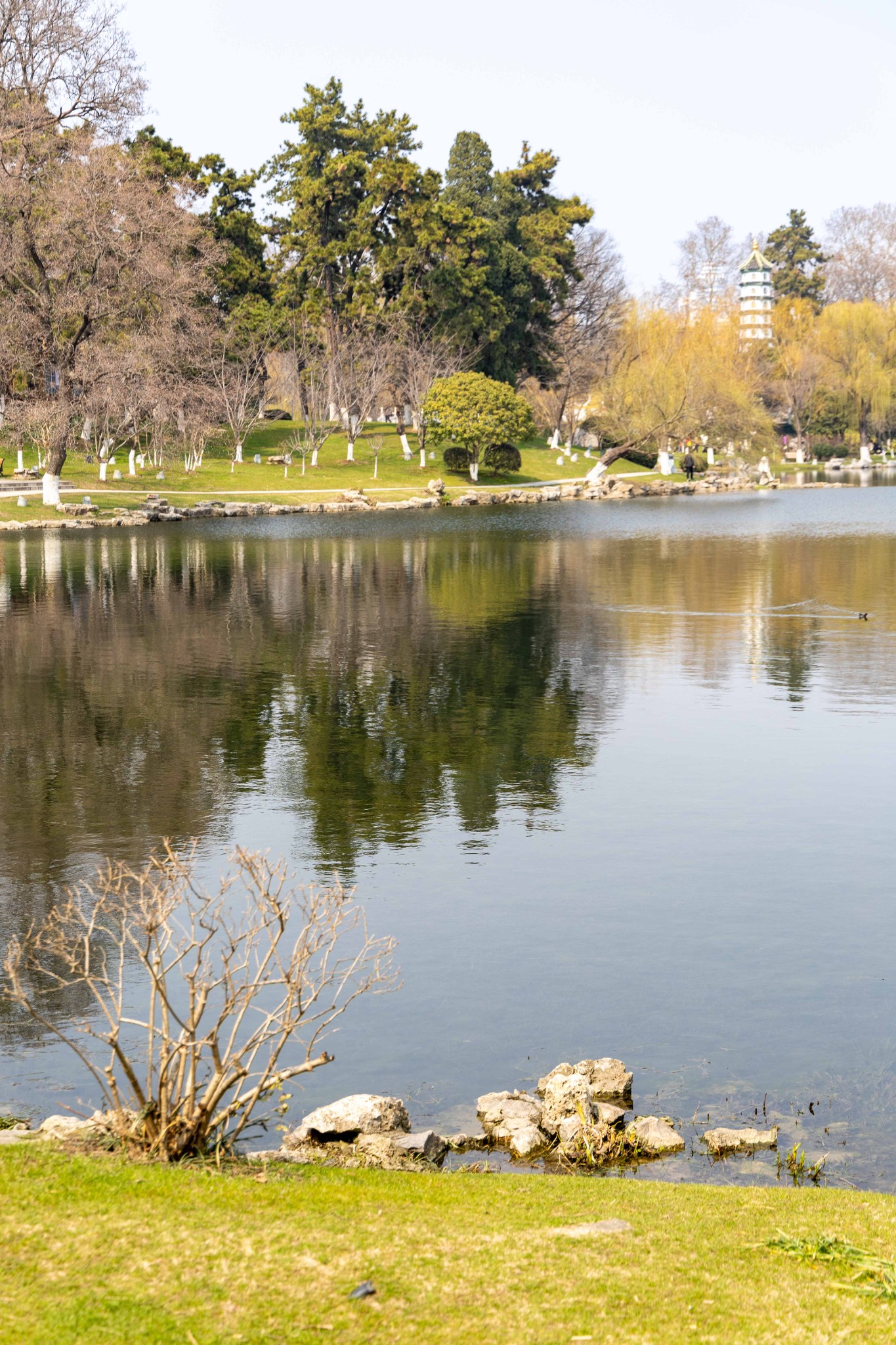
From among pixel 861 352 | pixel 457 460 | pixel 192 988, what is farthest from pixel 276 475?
pixel 192 988

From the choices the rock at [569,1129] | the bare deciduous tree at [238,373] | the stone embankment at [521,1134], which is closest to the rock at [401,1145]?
the stone embankment at [521,1134]

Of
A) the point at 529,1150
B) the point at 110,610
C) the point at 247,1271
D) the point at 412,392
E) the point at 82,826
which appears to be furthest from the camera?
the point at 412,392

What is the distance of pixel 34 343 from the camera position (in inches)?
2446

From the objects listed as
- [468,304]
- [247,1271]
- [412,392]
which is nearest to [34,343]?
[412,392]

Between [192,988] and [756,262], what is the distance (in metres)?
179

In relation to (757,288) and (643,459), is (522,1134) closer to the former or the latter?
(643,459)

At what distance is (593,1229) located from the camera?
662 cm

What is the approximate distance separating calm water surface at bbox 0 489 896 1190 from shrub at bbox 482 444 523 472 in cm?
5292

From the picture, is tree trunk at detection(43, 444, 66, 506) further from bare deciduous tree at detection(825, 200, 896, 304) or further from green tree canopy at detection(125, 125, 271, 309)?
bare deciduous tree at detection(825, 200, 896, 304)

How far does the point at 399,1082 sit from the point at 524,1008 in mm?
1567

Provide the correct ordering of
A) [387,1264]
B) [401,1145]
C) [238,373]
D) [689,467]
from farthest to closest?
[689,467] → [238,373] → [401,1145] → [387,1264]

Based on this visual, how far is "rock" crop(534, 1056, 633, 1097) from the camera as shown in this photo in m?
9.42

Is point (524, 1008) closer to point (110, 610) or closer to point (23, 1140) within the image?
point (23, 1140)

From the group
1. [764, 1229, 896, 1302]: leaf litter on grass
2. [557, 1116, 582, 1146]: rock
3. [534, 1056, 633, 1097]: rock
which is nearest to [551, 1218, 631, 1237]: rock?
[764, 1229, 896, 1302]: leaf litter on grass
